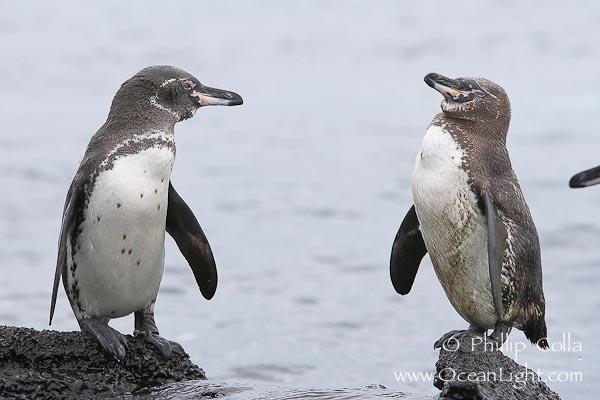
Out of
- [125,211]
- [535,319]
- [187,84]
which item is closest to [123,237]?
[125,211]

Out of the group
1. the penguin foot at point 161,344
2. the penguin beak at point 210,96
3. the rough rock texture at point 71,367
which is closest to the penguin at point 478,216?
the penguin beak at point 210,96

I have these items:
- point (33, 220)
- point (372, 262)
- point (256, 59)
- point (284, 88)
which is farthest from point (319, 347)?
point (256, 59)

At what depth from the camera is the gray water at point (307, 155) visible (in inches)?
445

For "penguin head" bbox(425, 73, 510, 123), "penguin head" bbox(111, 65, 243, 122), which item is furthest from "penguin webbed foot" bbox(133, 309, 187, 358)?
"penguin head" bbox(425, 73, 510, 123)

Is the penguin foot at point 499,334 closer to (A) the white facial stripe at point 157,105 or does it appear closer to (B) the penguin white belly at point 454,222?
(B) the penguin white belly at point 454,222

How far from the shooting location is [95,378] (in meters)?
6.43

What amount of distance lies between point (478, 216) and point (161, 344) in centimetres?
186

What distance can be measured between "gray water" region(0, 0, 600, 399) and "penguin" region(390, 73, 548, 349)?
164cm

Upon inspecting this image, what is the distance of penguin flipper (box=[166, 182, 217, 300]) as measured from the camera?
7.51 meters

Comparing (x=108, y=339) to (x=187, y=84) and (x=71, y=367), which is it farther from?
(x=187, y=84)

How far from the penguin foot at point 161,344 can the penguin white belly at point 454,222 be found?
154cm

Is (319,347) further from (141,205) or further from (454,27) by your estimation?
(454,27)

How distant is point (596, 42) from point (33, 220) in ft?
40.8

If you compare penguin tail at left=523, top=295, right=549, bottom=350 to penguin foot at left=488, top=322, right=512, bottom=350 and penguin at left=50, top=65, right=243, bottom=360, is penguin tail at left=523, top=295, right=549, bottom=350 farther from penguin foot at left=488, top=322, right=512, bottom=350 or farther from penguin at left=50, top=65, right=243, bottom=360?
penguin at left=50, top=65, right=243, bottom=360
